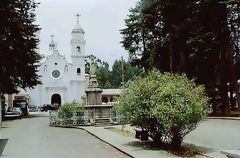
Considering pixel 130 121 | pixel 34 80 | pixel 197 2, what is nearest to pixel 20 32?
pixel 34 80

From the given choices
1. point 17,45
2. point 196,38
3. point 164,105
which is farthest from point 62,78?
point 164,105

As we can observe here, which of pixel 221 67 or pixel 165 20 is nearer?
pixel 221 67

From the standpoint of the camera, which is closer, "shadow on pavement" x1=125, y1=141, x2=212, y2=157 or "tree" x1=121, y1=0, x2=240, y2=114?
"shadow on pavement" x1=125, y1=141, x2=212, y2=157

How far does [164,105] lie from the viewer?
16375 millimetres

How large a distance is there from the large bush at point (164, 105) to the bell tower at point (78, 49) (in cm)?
7414

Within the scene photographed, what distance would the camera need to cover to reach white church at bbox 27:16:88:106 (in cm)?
9356

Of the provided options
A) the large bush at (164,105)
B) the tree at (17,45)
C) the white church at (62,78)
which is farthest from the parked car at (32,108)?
the large bush at (164,105)

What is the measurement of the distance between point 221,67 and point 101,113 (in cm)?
1216

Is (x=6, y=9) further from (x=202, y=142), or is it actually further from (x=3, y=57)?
(x=202, y=142)

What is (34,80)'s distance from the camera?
54219 millimetres

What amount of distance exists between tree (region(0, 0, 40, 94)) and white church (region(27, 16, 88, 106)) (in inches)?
1546

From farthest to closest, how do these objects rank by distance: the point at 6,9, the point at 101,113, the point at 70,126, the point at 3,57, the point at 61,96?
the point at 61,96 < the point at 3,57 < the point at 6,9 < the point at 101,113 < the point at 70,126

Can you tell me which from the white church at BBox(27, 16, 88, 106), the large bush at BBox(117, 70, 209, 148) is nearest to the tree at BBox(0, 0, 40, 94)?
the large bush at BBox(117, 70, 209, 148)

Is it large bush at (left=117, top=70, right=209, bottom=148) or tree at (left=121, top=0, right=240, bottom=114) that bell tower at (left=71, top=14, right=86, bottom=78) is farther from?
large bush at (left=117, top=70, right=209, bottom=148)
